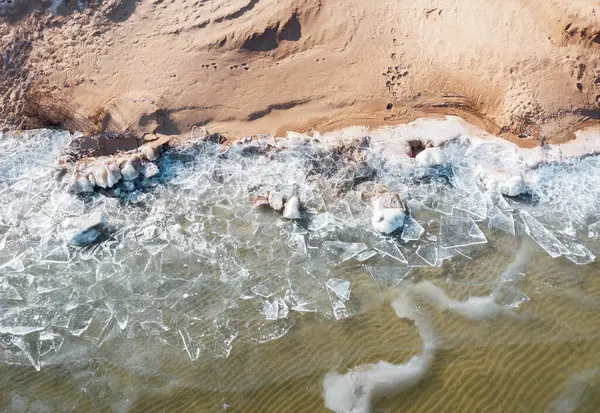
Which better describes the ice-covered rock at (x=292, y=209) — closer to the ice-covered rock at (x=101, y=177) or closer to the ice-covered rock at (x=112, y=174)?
the ice-covered rock at (x=112, y=174)

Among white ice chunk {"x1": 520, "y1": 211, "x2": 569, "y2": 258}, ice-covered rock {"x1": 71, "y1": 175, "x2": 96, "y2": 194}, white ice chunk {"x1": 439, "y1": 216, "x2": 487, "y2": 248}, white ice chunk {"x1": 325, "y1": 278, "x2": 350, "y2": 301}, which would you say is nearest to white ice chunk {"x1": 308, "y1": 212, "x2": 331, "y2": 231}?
white ice chunk {"x1": 325, "y1": 278, "x2": 350, "y2": 301}

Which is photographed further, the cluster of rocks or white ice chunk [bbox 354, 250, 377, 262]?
the cluster of rocks

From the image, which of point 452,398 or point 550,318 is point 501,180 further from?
point 452,398

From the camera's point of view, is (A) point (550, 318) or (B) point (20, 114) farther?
(B) point (20, 114)

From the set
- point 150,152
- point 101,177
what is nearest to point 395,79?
point 150,152

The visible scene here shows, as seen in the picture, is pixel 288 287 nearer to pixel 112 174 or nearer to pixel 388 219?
pixel 388 219

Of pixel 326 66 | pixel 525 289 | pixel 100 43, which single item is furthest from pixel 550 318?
pixel 100 43

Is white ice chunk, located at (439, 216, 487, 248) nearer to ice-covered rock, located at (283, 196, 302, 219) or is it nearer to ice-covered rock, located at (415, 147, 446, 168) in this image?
ice-covered rock, located at (415, 147, 446, 168)

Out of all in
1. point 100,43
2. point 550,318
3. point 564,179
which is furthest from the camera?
point 100,43
